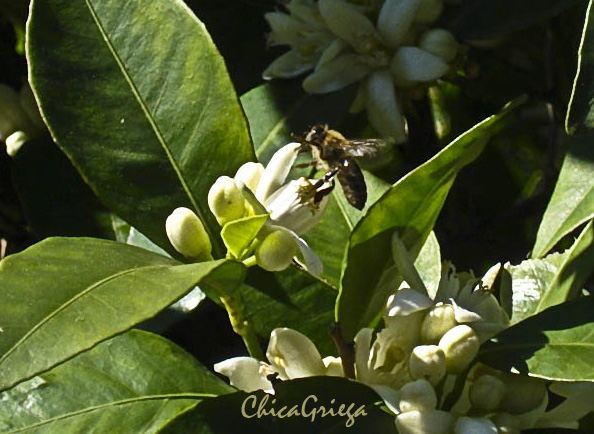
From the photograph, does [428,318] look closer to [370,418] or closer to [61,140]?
[370,418]

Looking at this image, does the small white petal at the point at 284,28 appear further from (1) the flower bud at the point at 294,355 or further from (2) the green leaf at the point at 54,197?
(1) the flower bud at the point at 294,355

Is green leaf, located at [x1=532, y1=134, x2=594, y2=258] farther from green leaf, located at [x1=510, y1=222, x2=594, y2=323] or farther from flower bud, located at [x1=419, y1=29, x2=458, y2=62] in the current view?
flower bud, located at [x1=419, y1=29, x2=458, y2=62]

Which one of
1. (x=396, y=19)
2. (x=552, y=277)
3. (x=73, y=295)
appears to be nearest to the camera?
(x=73, y=295)

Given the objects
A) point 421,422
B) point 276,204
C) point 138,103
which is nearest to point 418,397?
point 421,422

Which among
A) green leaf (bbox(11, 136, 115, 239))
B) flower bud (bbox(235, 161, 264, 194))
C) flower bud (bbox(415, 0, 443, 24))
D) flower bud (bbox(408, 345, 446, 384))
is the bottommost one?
green leaf (bbox(11, 136, 115, 239))

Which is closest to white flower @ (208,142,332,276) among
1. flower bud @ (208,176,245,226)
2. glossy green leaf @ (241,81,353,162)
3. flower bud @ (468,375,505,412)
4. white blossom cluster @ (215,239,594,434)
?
flower bud @ (208,176,245,226)

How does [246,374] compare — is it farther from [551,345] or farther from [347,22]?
[347,22]
